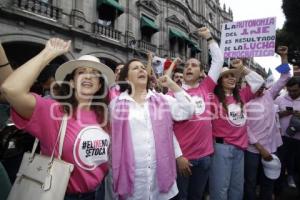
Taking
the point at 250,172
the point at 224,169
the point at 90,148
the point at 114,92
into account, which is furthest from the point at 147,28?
the point at 90,148

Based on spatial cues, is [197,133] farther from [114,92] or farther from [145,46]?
[145,46]

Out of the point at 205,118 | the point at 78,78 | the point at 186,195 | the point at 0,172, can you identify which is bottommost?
the point at 186,195

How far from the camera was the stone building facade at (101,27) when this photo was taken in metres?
11.4

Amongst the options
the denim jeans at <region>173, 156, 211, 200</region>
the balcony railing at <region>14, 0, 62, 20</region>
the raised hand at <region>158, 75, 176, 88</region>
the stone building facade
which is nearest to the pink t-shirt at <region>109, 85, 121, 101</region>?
the raised hand at <region>158, 75, 176, 88</region>

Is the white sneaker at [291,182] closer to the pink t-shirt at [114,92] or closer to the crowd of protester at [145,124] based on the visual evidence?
the crowd of protester at [145,124]

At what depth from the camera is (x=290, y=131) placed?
511 cm

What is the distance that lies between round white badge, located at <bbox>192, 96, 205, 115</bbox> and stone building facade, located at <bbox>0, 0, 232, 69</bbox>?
30.7 feet

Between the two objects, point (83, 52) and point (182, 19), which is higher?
point (182, 19)

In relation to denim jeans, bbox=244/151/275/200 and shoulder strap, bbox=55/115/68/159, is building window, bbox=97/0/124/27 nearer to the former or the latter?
denim jeans, bbox=244/151/275/200

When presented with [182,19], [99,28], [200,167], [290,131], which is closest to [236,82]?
[200,167]

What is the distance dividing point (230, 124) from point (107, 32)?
1288cm

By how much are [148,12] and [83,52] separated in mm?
6629

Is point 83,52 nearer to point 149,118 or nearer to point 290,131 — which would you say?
point 290,131

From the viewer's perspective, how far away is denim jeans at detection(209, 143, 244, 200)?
11.5 feet
